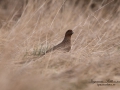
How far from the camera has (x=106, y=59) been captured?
3371 mm

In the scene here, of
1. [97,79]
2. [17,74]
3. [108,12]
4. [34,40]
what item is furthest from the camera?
[108,12]

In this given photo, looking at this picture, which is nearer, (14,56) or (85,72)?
(85,72)

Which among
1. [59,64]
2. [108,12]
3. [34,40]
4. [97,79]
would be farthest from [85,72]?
[108,12]

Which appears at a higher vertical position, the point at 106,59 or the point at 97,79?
the point at 106,59

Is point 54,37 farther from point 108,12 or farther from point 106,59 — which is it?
point 108,12

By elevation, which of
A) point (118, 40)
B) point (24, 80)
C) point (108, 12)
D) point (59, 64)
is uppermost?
point (108, 12)

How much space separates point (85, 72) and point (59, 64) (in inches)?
17.2

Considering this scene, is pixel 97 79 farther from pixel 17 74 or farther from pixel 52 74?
pixel 17 74

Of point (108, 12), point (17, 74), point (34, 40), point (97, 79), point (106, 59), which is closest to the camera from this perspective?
point (17, 74)

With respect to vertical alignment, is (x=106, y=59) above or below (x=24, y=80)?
above

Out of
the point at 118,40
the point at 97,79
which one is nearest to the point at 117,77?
the point at 97,79

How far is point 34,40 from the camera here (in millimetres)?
4250

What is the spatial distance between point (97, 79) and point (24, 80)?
78cm

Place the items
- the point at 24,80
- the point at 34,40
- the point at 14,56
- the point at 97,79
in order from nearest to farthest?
1. the point at 24,80
2. the point at 97,79
3. the point at 14,56
4. the point at 34,40
